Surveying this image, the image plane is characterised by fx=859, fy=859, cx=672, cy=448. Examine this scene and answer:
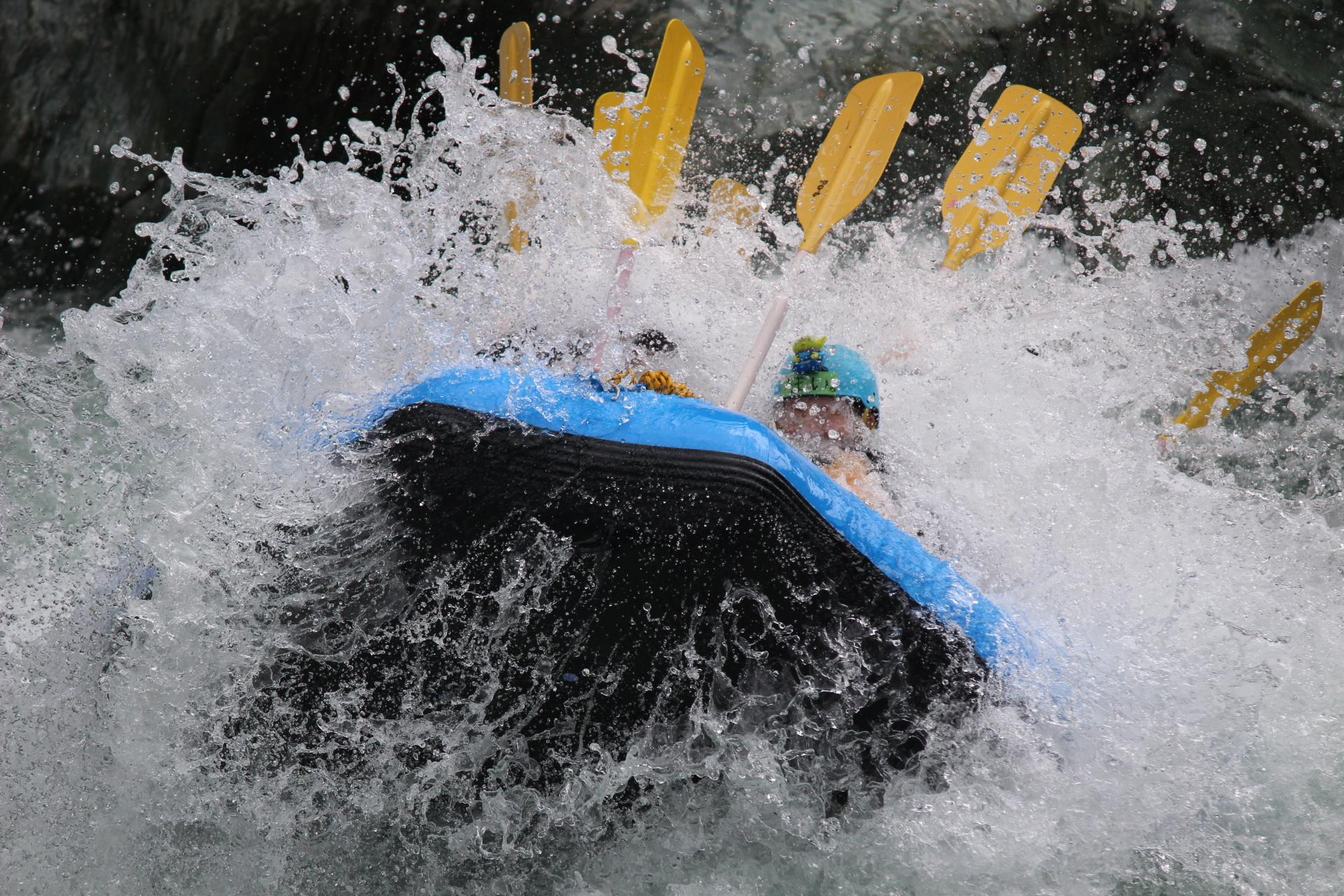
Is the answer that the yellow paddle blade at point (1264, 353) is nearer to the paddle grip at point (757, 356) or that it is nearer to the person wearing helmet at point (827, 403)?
the person wearing helmet at point (827, 403)

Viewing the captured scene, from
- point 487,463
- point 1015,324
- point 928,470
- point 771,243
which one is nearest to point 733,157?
point 771,243

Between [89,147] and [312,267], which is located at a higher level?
[312,267]

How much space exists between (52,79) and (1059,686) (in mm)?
3686

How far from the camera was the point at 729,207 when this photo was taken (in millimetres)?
3586

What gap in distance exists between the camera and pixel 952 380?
130 inches

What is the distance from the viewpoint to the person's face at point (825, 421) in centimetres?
259

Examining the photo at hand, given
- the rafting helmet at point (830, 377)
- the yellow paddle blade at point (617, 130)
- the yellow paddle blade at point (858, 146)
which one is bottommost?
the rafting helmet at point (830, 377)

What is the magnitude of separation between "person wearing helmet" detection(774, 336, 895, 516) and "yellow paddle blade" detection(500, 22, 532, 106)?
1419 mm

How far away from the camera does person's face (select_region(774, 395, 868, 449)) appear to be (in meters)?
2.59

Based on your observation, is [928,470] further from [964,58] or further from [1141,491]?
[964,58]

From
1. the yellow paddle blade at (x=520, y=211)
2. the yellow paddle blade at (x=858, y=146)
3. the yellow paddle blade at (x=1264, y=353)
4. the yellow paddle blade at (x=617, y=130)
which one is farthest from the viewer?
the yellow paddle blade at (x=1264, y=353)

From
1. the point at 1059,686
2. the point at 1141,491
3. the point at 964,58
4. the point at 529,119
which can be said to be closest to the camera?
the point at 1059,686

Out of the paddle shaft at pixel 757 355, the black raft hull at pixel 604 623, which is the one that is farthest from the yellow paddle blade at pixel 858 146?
the black raft hull at pixel 604 623

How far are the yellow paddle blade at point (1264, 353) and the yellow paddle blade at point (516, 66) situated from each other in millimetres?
2794
